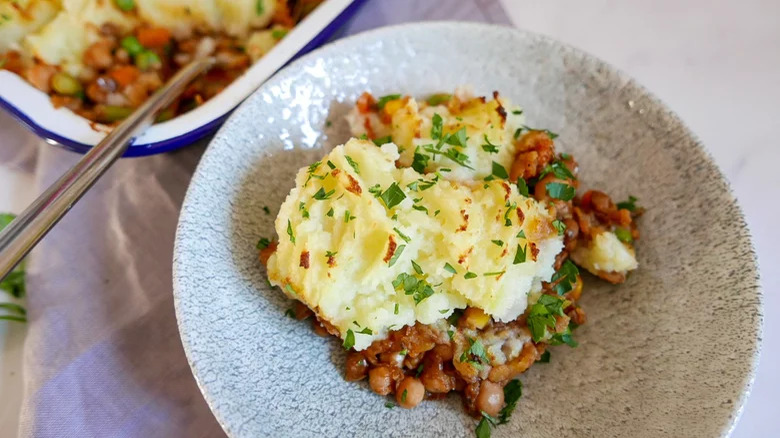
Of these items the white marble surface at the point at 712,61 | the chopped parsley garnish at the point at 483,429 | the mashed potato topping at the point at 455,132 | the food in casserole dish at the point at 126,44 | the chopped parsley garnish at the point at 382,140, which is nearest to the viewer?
the chopped parsley garnish at the point at 483,429

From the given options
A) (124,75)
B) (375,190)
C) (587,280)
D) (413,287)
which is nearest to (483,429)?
(413,287)

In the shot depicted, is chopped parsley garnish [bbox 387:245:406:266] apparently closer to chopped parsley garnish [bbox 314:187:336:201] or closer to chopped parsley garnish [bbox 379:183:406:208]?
chopped parsley garnish [bbox 379:183:406:208]

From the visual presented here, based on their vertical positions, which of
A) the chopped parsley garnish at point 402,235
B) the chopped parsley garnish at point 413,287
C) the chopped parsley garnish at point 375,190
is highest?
the chopped parsley garnish at point 375,190

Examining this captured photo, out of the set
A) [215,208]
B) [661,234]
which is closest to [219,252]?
[215,208]

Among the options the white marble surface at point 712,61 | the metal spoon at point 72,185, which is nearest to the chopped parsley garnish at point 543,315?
the white marble surface at point 712,61

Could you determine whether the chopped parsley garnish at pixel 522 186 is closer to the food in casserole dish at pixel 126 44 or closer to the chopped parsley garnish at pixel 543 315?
the chopped parsley garnish at pixel 543 315

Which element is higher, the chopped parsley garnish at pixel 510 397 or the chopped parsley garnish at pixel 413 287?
the chopped parsley garnish at pixel 413 287
